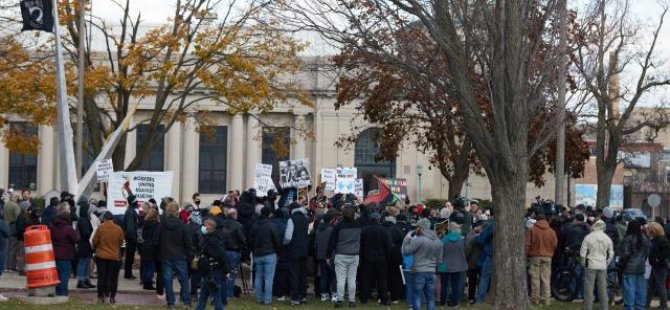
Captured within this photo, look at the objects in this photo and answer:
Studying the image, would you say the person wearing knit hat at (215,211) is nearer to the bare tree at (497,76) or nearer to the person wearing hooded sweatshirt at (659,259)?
the bare tree at (497,76)

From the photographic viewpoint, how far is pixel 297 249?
21.4 m

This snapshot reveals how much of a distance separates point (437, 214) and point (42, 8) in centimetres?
1080

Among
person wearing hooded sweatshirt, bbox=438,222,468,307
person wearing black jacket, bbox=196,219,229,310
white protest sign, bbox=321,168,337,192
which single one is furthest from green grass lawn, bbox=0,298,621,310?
white protest sign, bbox=321,168,337,192

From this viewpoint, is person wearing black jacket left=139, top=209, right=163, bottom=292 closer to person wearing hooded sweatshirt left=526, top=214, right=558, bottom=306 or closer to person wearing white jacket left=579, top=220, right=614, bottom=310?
person wearing hooded sweatshirt left=526, top=214, right=558, bottom=306

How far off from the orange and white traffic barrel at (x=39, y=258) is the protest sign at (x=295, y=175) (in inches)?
459

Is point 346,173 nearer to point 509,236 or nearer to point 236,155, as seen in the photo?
point 509,236

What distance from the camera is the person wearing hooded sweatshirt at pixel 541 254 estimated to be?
21859 mm

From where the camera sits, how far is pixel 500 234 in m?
20.2

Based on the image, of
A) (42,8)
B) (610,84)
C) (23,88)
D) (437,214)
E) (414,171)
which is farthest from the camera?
(414,171)

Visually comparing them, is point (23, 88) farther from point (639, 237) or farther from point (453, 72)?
point (639, 237)

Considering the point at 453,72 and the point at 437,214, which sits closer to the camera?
the point at 453,72

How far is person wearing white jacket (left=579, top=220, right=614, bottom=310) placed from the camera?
66.8 feet

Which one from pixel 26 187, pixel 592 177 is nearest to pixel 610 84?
pixel 26 187

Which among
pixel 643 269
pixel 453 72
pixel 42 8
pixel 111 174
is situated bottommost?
pixel 643 269
